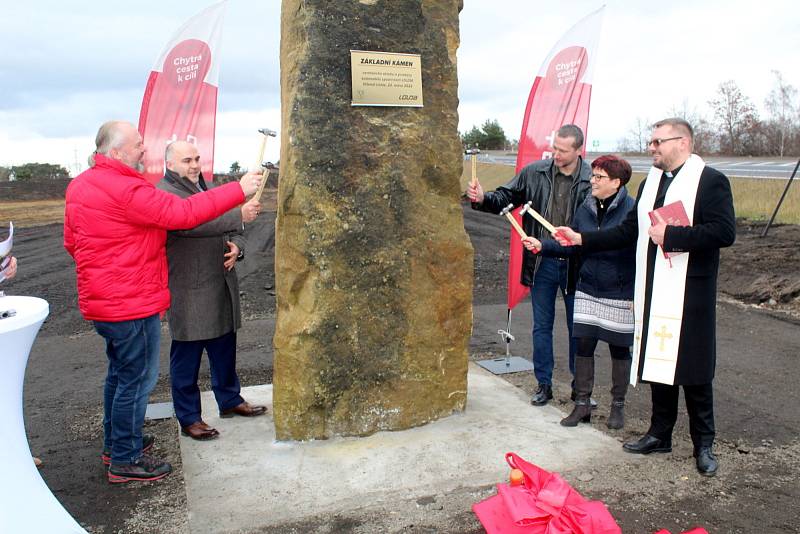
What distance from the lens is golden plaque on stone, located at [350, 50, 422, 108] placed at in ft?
12.5

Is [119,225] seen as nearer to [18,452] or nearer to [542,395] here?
[18,452]

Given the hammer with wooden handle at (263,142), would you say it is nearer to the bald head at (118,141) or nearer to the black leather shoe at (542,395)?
the bald head at (118,141)

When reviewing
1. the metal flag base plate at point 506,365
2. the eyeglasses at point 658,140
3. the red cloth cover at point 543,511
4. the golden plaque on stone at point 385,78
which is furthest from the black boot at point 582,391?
the golden plaque on stone at point 385,78

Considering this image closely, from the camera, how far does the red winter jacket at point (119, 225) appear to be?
130 inches

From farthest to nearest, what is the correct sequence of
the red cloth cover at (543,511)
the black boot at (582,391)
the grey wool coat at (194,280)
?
the black boot at (582,391) < the grey wool coat at (194,280) < the red cloth cover at (543,511)

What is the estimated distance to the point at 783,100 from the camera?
34.6 m

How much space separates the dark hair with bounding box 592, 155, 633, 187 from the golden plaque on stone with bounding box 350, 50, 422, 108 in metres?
1.26

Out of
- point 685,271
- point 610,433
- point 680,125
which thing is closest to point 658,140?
point 680,125

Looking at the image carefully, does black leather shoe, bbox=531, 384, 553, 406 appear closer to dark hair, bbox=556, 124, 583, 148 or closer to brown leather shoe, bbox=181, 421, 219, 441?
dark hair, bbox=556, 124, 583, 148

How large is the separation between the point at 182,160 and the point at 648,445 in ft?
11.2

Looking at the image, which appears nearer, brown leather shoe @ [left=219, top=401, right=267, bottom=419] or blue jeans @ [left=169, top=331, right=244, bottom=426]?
blue jeans @ [left=169, top=331, right=244, bottom=426]

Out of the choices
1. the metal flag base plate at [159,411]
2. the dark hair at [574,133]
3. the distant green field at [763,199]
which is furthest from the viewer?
the distant green field at [763,199]

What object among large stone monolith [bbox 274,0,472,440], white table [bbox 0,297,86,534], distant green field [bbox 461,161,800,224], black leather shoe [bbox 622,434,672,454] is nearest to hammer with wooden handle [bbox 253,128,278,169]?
large stone monolith [bbox 274,0,472,440]

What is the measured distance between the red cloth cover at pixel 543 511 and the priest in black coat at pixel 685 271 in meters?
1.16
